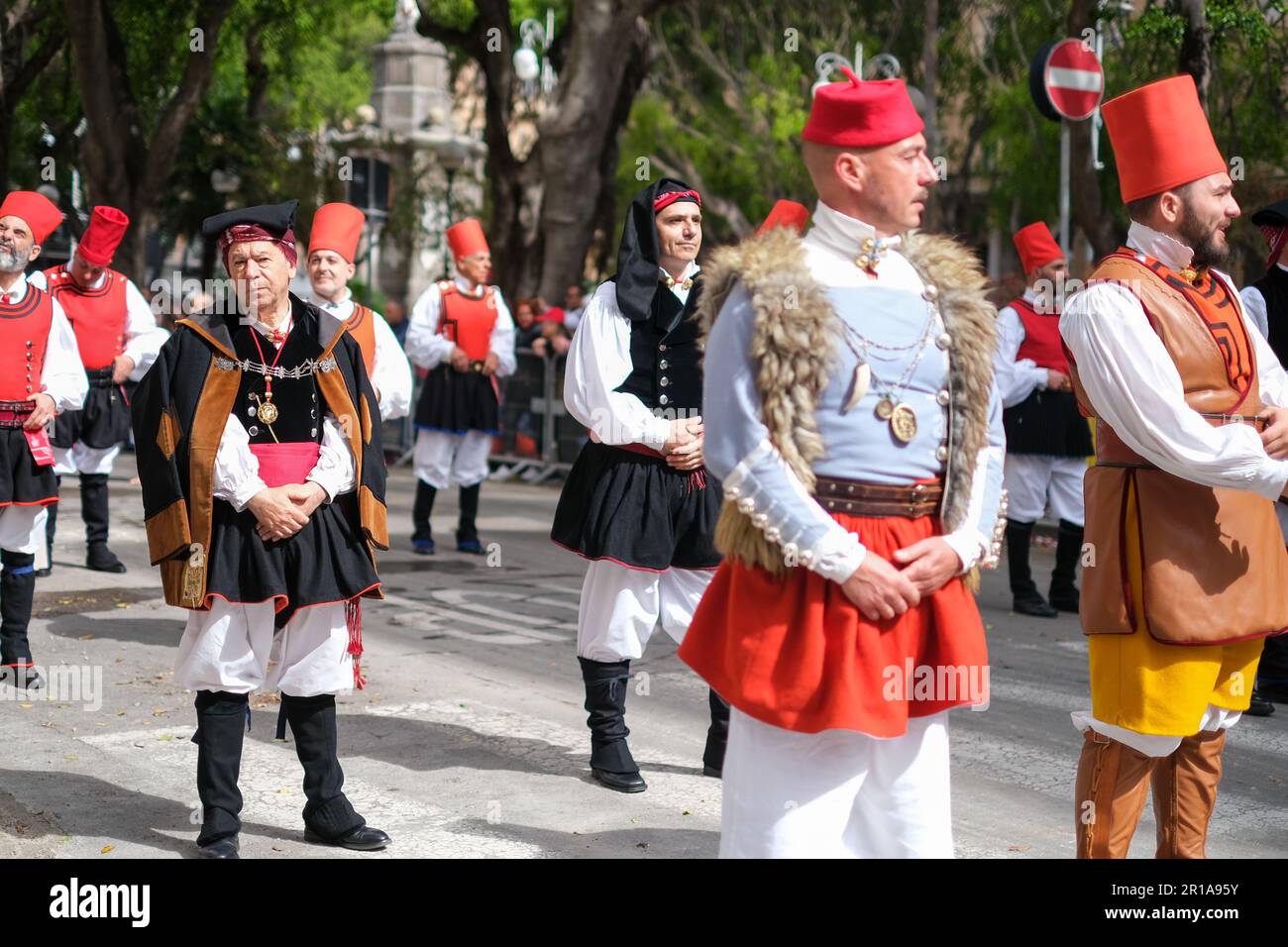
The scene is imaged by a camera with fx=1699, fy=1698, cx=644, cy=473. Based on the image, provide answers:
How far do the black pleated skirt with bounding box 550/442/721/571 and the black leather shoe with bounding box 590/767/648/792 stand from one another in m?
0.73

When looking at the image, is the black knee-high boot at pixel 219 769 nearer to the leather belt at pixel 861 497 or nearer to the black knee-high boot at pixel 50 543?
the leather belt at pixel 861 497

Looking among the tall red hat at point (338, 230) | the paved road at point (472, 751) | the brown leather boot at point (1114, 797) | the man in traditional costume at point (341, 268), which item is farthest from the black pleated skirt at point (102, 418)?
the brown leather boot at point (1114, 797)

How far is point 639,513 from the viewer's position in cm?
599

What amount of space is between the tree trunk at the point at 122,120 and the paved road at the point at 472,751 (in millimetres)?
10807

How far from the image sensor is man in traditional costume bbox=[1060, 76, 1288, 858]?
436cm

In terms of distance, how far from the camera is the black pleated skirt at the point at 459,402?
1223cm

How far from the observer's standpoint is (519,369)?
17797mm

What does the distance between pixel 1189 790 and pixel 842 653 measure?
1.49m

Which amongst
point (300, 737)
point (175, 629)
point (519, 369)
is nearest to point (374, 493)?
point (300, 737)

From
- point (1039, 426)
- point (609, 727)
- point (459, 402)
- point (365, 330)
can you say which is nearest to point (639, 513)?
point (609, 727)

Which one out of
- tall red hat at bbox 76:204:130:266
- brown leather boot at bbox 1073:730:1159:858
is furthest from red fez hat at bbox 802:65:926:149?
tall red hat at bbox 76:204:130:266

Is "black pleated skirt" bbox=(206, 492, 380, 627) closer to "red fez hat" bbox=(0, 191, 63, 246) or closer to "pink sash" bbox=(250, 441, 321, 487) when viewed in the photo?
"pink sash" bbox=(250, 441, 321, 487)
